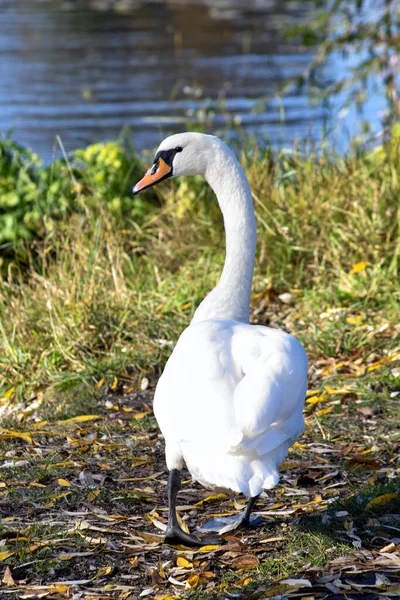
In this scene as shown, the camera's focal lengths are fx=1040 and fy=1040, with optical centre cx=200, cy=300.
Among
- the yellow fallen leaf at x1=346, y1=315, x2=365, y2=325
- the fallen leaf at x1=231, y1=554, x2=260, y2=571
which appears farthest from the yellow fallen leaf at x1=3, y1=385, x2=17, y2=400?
the fallen leaf at x1=231, y1=554, x2=260, y2=571

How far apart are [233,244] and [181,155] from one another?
0.45 m

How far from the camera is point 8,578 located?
3.57 metres

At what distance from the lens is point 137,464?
4.64 m

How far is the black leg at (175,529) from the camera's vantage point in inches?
148

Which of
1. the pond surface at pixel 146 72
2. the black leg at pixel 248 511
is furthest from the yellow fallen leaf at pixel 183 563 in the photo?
the pond surface at pixel 146 72

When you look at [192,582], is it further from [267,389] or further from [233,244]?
[233,244]

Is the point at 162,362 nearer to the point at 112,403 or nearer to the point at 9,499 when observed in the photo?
the point at 112,403

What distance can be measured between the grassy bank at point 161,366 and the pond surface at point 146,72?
112 centimetres

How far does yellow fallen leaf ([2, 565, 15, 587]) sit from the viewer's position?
3.54m

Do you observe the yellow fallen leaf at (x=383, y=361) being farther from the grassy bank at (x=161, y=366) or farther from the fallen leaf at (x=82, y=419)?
the fallen leaf at (x=82, y=419)

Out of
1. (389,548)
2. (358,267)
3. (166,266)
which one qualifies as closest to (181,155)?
(389,548)

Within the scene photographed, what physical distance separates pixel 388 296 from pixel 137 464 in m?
2.28

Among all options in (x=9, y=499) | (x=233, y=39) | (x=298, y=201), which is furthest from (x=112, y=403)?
(x=233, y=39)

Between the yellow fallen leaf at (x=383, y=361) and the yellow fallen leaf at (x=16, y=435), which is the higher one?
the yellow fallen leaf at (x=383, y=361)
